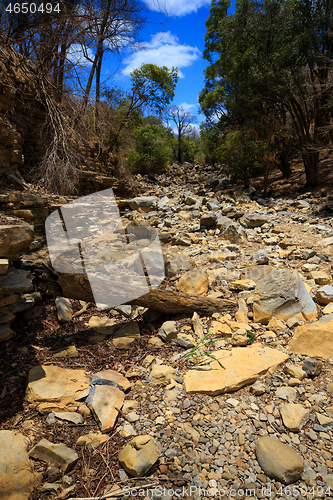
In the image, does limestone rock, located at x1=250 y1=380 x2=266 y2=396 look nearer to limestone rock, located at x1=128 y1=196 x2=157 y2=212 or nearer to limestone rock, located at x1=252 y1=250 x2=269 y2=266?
limestone rock, located at x1=252 y1=250 x2=269 y2=266

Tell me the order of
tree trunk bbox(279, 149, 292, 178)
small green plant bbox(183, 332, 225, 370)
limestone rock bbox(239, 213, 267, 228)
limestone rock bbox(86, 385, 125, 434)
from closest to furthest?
limestone rock bbox(86, 385, 125, 434) < small green plant bbox(183, 332, 225, 370) < limestone rock bbox(239, 213, 267, 228) < tree trunk bbox(279, 149, 292, 178)

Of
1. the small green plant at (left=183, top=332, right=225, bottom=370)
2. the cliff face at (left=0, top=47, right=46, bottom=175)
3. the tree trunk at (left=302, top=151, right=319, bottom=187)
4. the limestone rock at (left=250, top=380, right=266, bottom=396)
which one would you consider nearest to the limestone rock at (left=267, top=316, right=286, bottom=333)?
the small green plant at (left=183, top=332, right=225, bottom=370)

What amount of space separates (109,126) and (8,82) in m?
4.35

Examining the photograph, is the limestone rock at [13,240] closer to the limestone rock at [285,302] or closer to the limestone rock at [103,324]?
the limestone rock at [103,324]

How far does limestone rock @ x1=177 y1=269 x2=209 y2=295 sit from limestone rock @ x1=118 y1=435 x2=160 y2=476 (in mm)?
1809

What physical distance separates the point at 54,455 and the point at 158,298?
1.53 m

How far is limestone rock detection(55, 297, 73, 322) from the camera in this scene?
9.25 ft

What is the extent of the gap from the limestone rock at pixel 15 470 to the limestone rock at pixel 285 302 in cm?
206

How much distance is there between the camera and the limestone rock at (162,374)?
6.61 ft

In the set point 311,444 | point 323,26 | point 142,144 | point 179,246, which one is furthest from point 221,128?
point 311,444

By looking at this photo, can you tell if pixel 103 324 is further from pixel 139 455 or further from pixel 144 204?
pixel 144 204

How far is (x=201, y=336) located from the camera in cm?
252

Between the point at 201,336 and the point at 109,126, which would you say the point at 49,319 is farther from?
the point at 109,126

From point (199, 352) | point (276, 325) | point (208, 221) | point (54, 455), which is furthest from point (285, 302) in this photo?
point (208, 221)
